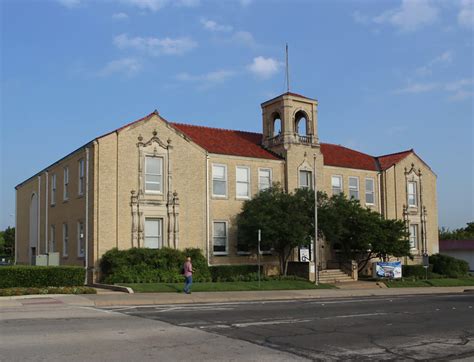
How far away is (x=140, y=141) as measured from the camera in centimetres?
3136

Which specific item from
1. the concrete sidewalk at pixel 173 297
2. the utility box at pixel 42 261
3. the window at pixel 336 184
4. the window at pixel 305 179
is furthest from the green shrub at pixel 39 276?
the window at pixel 336 184

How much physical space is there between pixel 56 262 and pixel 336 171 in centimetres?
2106

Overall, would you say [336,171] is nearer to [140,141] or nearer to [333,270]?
[333,270]

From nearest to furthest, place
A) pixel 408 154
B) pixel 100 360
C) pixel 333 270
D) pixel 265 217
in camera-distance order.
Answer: pixel 100 360 → pixel 265 217 → pixel 333 270 → pixel 408 154

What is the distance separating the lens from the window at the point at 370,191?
4219 centimetres

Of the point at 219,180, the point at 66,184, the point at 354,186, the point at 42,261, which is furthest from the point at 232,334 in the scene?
the point at 354,186

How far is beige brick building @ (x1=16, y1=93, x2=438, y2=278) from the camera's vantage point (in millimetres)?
30344

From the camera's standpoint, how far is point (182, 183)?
32750 millimetres

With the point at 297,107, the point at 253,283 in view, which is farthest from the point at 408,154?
the point at 253,283

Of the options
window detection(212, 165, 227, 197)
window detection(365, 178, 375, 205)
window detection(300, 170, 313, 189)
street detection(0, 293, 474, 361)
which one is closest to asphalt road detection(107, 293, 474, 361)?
street detection(0, 293, 474, 361)

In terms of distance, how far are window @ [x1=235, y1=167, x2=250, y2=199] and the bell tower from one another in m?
3.63

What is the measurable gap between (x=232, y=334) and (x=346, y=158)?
32.1 meters

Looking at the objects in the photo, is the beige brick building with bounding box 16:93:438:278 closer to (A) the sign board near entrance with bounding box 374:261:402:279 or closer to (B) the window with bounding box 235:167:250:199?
(B) the window with bounding box 235:167:250:199

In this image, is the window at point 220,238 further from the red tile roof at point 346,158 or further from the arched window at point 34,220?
the arched window at point 34,220
